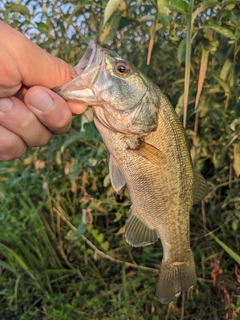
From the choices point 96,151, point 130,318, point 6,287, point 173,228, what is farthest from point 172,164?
point 6,287

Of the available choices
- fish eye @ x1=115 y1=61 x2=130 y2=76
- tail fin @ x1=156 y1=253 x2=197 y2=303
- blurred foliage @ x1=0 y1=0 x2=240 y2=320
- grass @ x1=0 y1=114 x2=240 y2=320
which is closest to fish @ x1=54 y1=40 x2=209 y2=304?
fish eye @ x1=115 y1=61 x2=130 y2=76

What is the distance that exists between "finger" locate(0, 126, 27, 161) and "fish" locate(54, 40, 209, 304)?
0.78 ft

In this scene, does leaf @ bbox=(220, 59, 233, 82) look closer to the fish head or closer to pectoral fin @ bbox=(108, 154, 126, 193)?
the fish head

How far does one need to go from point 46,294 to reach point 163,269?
1.31 metres

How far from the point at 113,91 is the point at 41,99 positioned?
0.75 ft

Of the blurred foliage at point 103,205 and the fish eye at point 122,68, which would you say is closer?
the fish eye at point 122,68

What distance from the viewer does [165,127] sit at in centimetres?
134

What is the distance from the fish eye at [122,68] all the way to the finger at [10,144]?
0.38m

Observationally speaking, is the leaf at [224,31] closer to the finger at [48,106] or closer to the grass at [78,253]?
the finger at [48,106]

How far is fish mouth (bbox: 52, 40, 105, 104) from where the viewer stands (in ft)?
3.89

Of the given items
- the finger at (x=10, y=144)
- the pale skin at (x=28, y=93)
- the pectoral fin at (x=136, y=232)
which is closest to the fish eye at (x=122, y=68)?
the pale skin at (x=28, y=93)

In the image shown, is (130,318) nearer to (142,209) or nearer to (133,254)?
(133,254)

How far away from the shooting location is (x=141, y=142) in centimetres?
134

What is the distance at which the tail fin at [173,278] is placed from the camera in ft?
5.35
